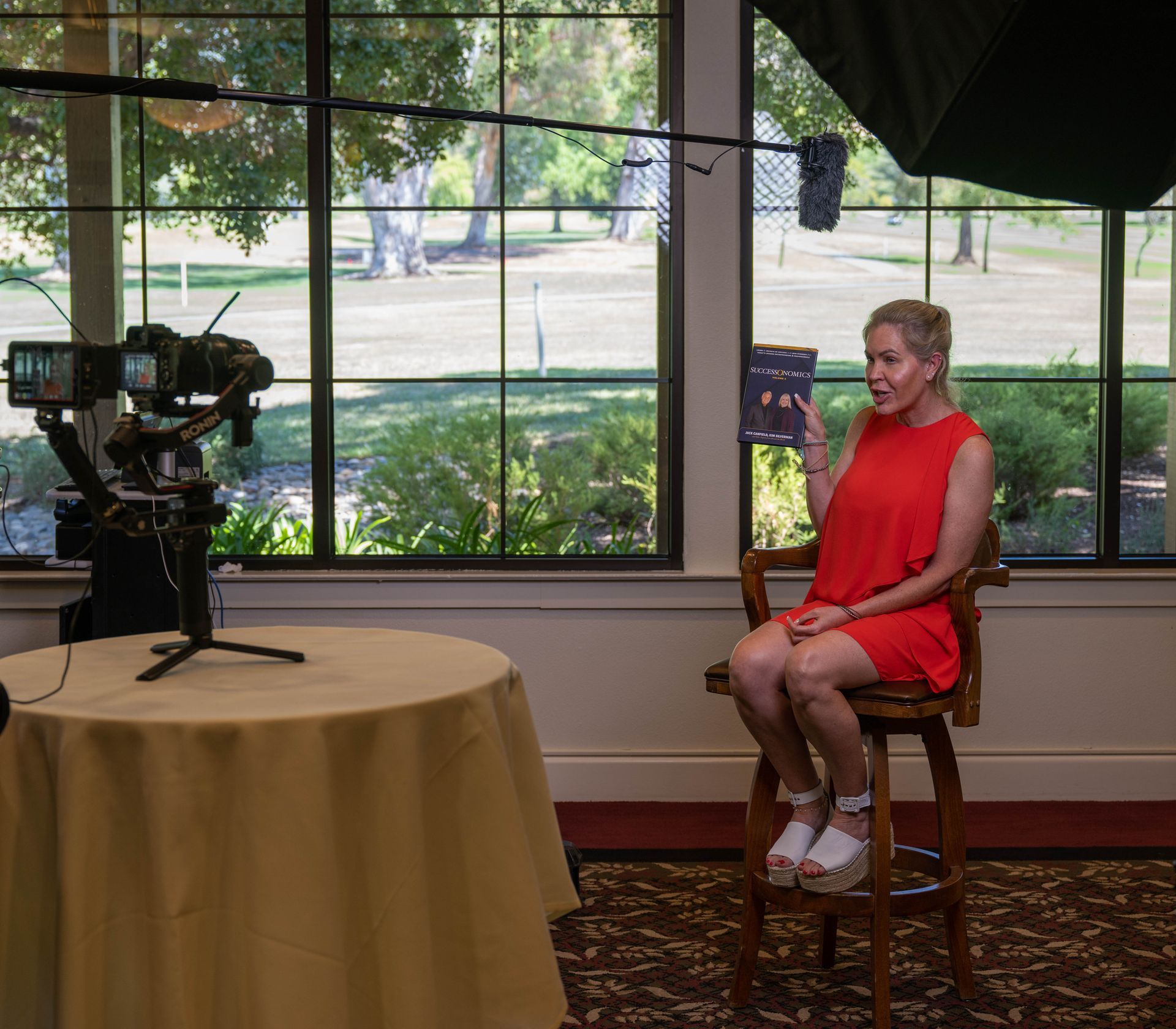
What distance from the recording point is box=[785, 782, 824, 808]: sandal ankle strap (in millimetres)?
2445

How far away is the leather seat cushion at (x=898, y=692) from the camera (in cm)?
231

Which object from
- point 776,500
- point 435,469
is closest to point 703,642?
point 776,500

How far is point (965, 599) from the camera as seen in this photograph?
93.8 inches

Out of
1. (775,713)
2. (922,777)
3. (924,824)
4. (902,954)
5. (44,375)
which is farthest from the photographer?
(922,777)

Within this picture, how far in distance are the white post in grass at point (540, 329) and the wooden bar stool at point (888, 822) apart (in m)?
1.56

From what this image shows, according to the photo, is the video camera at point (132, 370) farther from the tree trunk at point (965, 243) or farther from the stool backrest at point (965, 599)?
the tree trunk at point (965, 243)

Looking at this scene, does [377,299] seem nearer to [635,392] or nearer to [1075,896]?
[635,392]

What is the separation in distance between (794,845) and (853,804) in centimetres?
15

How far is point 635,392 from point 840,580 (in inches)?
59.3

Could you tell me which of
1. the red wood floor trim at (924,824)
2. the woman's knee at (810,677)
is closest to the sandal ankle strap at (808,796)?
the woman's knee at (810,677)

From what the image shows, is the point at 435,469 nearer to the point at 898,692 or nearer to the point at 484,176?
the point at 484,176

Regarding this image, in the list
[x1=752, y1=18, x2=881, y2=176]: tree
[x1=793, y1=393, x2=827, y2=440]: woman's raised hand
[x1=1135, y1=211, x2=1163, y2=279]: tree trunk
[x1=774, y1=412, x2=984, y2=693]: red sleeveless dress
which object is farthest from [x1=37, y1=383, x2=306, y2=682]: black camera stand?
[x1=1135, y1=211, x2=1163, y2=279]: tree trunk

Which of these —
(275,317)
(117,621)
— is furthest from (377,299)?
(117,621)

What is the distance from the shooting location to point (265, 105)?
12.4 feet
